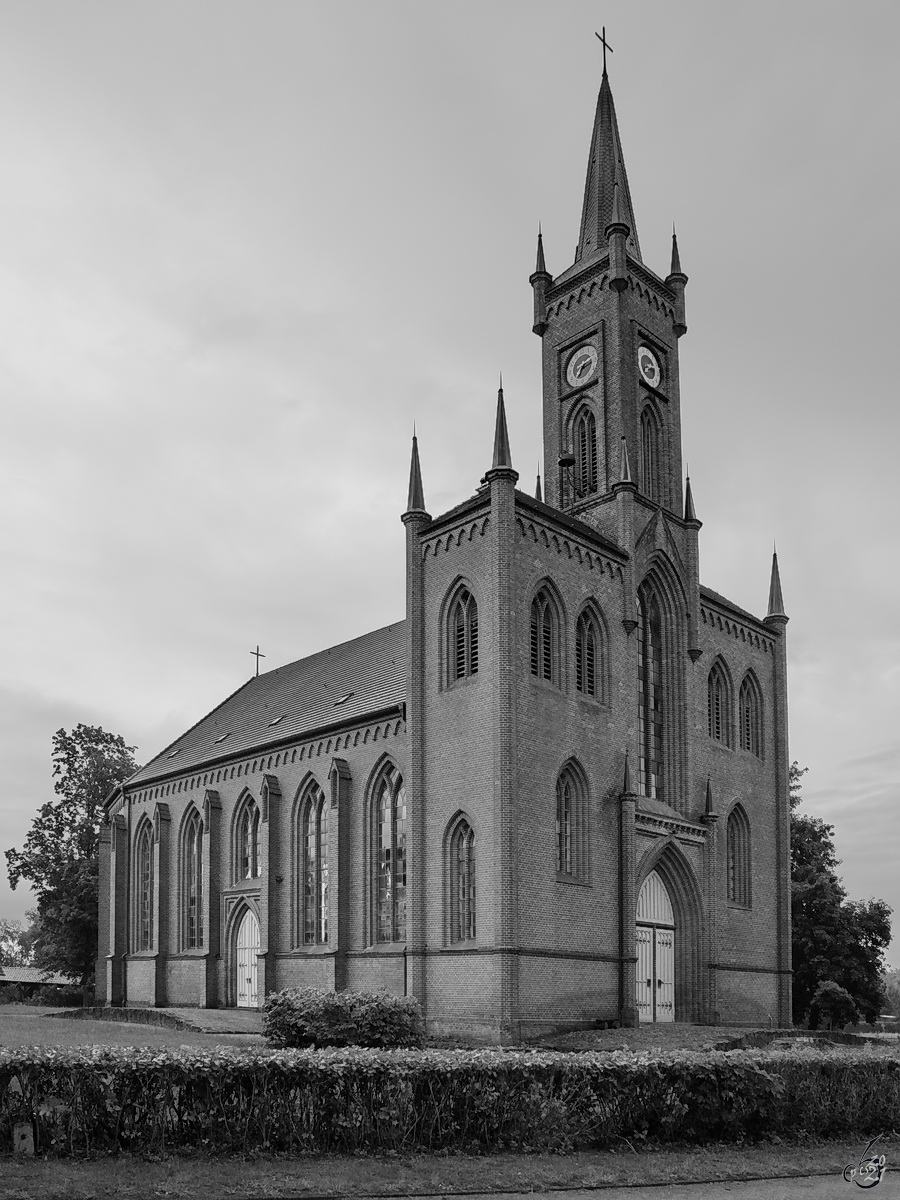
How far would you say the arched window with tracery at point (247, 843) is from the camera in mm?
43844

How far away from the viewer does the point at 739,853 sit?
3872 cm

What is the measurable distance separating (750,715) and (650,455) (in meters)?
9.73

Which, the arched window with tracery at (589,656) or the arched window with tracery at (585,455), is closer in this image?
the arched window with tracery at (589,656)

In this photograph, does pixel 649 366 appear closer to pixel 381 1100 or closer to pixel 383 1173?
pixel 381 1100

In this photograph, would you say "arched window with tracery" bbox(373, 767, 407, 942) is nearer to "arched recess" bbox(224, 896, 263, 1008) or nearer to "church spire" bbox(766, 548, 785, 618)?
"arched recess" bbox(224, 896, 263, 1008)

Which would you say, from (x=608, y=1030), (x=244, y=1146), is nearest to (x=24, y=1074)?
(x=244, y=1146)

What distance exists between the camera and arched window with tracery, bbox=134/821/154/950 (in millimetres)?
49844

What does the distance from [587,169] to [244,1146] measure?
124 feet

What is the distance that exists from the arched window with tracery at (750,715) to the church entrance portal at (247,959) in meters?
18.7

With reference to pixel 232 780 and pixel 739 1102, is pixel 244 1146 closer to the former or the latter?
pixel 739 1102

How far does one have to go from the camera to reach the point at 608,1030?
3005cm

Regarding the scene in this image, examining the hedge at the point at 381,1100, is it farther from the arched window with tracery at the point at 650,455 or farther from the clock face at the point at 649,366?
the clock face at the point at 649,366

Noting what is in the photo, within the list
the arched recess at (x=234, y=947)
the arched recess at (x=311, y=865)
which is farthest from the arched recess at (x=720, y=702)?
the arched recess at (x=234, y=947)

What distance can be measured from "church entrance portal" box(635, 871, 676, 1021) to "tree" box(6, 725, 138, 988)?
32857 millimetres
